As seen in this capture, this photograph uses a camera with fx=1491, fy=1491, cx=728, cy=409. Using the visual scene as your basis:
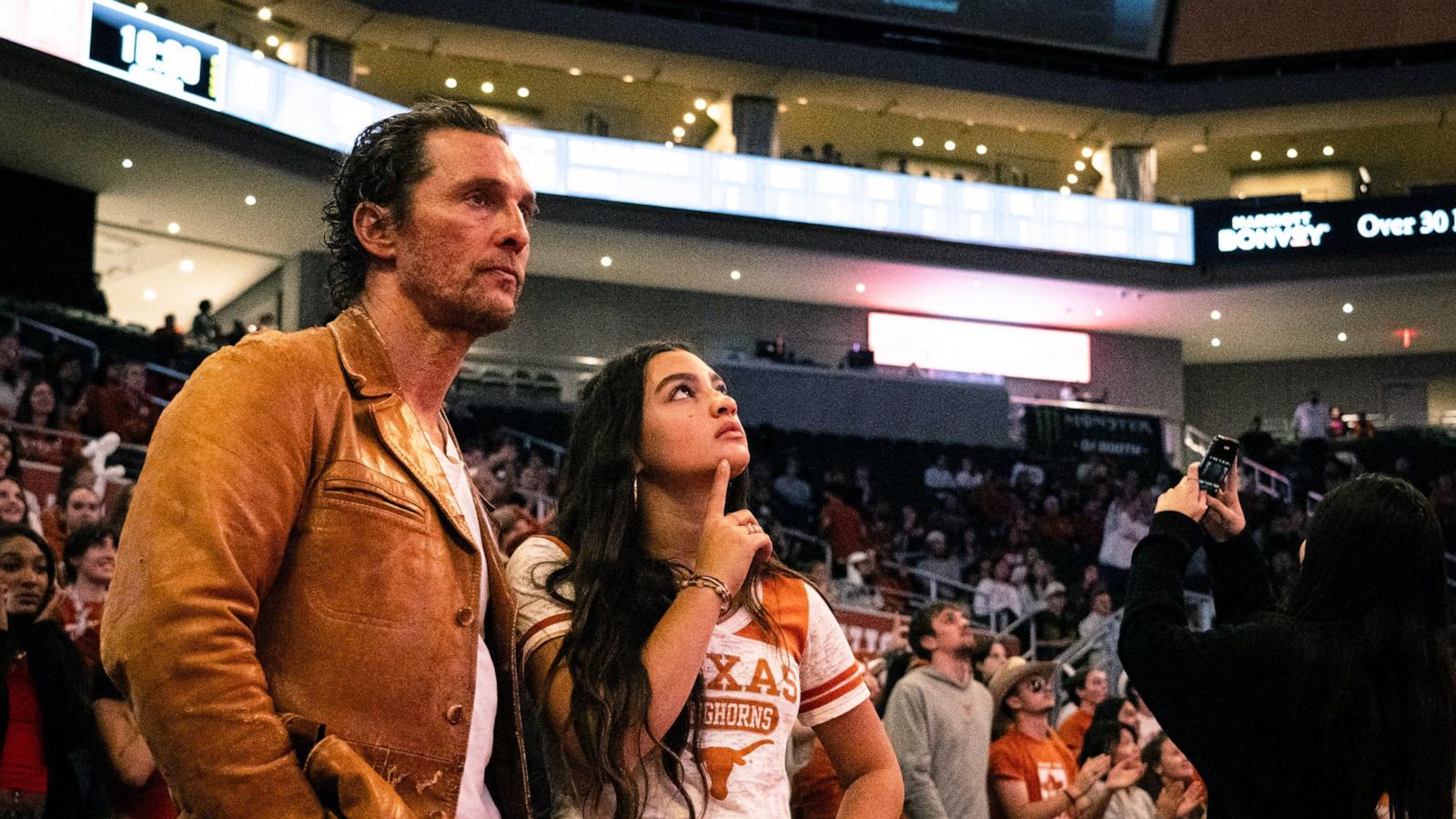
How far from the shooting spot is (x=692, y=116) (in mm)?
23875

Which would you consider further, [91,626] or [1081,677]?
[1081,677]

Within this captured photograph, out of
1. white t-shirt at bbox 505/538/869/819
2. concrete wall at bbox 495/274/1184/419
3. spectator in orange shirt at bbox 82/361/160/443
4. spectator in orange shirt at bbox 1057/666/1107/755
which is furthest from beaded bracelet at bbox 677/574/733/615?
concrete wall at bbox 495/274/1184/419

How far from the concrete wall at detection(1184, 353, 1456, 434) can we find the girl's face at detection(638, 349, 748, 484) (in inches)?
955

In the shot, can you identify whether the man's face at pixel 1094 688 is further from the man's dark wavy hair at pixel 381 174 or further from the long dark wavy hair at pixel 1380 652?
the man's dark wavy hair at pixel 381 174

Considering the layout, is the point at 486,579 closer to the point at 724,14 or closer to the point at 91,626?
the point at 91,626

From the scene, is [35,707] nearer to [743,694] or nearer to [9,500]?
[9,500]

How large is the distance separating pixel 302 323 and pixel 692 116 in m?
7.43

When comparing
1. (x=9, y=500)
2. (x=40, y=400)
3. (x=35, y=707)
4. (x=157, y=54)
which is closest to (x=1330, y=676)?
(x=35, y=707)

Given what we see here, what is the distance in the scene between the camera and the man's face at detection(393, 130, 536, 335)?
2070mm

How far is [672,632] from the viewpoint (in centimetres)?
232

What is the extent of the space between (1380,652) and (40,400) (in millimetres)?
9094

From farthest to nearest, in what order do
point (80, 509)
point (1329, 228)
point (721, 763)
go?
1. point (1329, 228)
2. point (80, 509)
3. point (721, 763)

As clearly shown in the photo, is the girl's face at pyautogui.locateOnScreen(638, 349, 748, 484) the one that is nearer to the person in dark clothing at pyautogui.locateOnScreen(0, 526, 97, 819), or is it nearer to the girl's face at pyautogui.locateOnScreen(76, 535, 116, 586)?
the person in dark clothing at pyautogui.locateOnScreen(0, 526, 97, 819)

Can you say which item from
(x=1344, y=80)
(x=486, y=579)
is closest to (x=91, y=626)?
(x=486, y=579)
